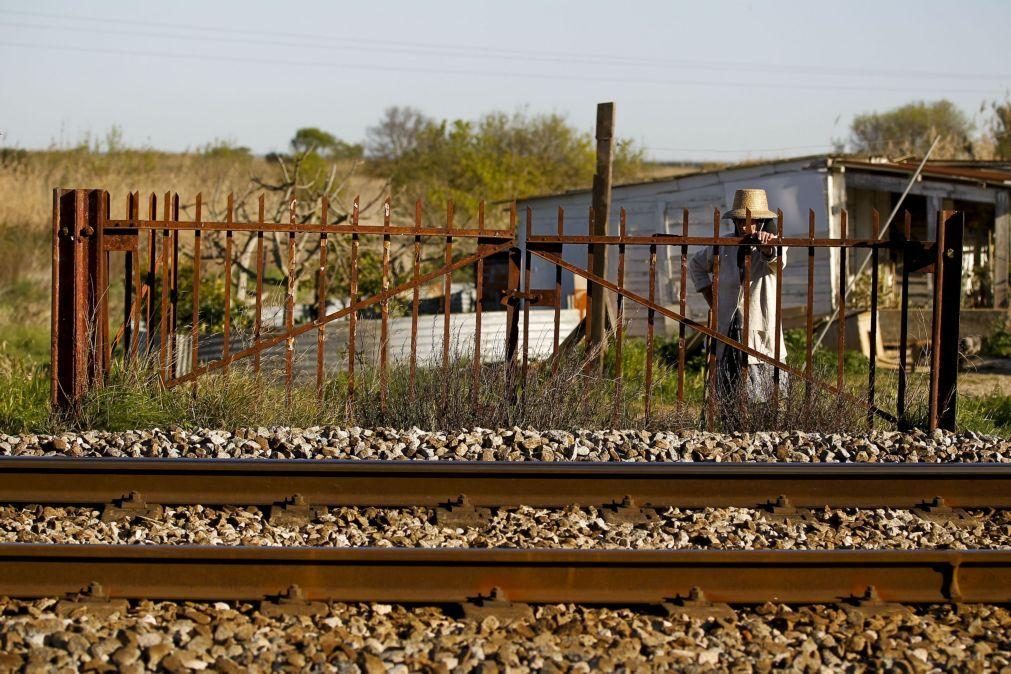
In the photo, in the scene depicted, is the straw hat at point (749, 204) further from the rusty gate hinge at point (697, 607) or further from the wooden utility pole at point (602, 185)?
the rusty gate hinge at point (697, 607)

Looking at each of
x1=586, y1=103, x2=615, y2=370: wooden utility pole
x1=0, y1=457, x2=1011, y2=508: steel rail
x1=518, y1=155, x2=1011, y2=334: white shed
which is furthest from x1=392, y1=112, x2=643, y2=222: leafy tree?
x1=0, y1=457, x2=1011, y2=508: steel rail

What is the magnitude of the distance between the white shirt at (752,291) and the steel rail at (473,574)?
4247 millimetres

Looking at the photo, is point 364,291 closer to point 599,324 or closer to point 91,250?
point 599,324

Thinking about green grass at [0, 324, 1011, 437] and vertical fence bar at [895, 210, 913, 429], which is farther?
vertical fence bar at [895, 210, 913, 429]

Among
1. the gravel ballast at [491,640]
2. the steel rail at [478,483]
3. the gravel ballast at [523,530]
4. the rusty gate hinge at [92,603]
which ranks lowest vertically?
the gravel ballast at [491,640]

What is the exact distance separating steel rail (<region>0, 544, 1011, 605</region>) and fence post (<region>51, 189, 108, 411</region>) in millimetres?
3546

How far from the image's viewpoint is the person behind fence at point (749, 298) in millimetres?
9234

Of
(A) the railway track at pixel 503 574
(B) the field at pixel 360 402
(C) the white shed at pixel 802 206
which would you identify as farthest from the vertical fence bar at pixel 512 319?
(C) the white shed at pixel 802 206

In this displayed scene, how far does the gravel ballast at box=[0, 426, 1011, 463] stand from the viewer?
24.9ft

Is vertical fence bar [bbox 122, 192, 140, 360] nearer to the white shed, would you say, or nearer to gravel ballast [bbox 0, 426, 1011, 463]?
gravel ballast [bbox 0, 426, 1011, 463]

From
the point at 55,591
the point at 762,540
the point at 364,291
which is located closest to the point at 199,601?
the point at 55,591

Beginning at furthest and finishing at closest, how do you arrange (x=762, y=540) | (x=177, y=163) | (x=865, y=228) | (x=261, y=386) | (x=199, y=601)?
(x=177, y=163) → (x=865, y=228) → (x=261, y=386) → (x=762, y=540) → (x=199, y=601)

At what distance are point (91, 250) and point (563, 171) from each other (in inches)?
1266

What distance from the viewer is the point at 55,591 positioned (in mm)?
5051
